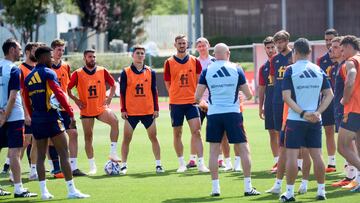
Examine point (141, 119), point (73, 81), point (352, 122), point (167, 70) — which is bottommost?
point (141, 119)

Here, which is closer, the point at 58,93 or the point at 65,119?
the point at 58,93

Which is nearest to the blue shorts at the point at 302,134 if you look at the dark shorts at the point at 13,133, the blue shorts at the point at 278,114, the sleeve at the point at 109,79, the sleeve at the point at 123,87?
the blue shorts at the point at 278,114

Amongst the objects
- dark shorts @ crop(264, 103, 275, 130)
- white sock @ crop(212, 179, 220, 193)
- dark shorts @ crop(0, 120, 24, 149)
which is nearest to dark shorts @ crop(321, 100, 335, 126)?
dark shorts @ crop(264, 103, 275, 130)

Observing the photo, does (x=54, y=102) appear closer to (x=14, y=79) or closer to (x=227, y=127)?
(x=14, y=79)

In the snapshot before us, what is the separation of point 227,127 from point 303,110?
140 centimetres

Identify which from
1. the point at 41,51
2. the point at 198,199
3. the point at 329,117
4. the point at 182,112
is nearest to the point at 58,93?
the point at 41,51

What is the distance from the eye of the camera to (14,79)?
1368 cm

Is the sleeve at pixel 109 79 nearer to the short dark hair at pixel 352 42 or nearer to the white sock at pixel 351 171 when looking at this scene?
the white sock at pixel 351 171

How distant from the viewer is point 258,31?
4994 centimetres

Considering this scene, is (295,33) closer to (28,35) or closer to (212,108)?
(28,35)

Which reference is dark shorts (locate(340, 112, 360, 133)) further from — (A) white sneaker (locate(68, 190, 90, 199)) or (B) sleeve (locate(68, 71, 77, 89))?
(B) sleeve (locate(68, 71, 77, 89))

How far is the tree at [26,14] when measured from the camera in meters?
44.2

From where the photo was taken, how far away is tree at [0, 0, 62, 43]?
44.2 m

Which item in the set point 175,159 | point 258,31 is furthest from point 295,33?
point 175,159
